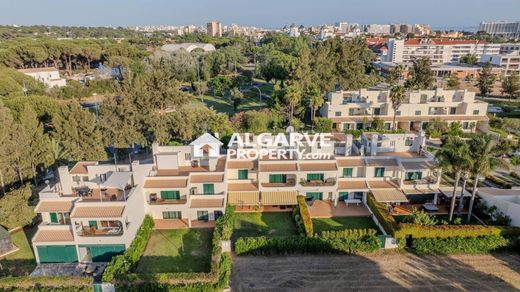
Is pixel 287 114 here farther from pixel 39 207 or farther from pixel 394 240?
pixel 39 207

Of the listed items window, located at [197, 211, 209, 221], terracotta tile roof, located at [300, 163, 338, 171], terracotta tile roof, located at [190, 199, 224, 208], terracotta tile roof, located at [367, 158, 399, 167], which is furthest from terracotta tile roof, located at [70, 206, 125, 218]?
terracotta tile roof, located at [367, 158, 399, 167]

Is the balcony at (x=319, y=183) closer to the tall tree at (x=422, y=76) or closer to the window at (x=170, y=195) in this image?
the window at (x=170, y=195)

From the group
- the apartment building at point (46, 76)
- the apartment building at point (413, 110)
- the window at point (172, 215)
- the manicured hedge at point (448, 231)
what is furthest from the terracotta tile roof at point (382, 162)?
the apartment building at point (46, 76)

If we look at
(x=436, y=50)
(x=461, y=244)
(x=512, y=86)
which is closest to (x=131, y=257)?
(x=461, y=244)

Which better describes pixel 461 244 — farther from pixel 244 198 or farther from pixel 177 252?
pixel 177 252

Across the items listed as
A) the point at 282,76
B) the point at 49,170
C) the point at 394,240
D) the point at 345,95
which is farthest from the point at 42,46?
the point at 394,240

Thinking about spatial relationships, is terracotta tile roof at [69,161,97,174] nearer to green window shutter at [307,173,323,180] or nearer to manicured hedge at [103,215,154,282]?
manicured hedge at [103,215,154,282]
